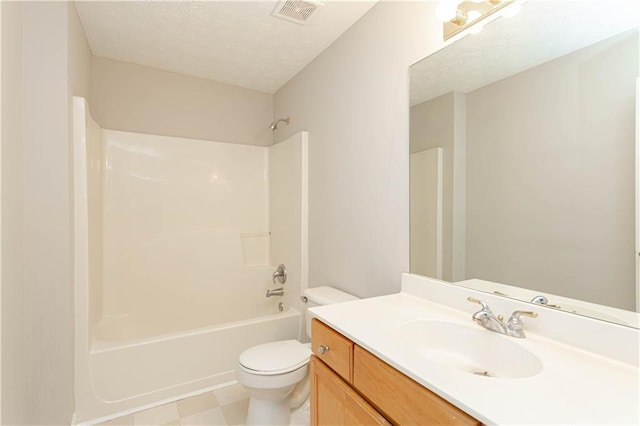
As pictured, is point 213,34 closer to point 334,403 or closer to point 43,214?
point 43,214

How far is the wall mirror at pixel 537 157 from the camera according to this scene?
34.2 inches

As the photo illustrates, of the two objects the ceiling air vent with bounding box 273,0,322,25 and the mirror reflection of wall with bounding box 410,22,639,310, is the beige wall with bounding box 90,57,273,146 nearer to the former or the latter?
the ceiling air vent with bounding box 273,0,322,25

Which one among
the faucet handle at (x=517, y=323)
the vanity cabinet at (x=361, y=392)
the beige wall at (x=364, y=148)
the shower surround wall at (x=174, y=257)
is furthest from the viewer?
the shower surround wall at (x=174, y=257)

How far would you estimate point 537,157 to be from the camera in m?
1.04

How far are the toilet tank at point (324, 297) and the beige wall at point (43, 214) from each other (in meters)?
1.28

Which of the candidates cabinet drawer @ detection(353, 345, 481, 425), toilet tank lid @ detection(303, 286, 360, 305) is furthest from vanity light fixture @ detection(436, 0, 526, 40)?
toilet tank lid @ detection(303, 286, 360, 305)

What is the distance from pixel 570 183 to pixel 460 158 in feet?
1.38

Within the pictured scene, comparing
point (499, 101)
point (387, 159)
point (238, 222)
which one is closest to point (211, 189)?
point (238, 222)

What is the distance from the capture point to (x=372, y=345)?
92cm

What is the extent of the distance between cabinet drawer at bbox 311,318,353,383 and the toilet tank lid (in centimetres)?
56

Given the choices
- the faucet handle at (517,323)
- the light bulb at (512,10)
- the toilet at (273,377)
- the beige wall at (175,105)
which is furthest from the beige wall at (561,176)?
the beige wall at (175,105)

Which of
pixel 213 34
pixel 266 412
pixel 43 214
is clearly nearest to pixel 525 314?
pixel 266 412

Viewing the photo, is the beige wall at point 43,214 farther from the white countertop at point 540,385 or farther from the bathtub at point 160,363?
the white countertop at point 540,385

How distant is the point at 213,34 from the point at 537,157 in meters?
1.96
